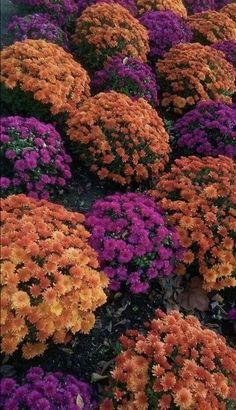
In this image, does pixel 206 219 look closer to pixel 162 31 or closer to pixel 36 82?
pixel 36 82

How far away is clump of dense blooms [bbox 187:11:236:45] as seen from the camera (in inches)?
376

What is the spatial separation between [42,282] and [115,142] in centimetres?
235

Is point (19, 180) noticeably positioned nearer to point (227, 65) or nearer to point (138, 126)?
point (138, 126)

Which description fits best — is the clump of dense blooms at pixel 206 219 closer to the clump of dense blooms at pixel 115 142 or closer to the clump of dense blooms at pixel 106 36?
the clump of dense blooms at pixel 115 142

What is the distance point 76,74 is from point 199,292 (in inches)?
125

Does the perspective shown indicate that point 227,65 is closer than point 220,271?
No

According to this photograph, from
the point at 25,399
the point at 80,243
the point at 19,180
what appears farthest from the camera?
the point at 19,180

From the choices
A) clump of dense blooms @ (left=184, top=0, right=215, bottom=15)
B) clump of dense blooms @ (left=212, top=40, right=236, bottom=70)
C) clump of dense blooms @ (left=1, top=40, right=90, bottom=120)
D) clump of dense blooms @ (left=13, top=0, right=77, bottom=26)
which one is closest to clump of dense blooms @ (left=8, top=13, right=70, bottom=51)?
clump of dense blooms @ (left=13, top=0, right=77, bottom=26)

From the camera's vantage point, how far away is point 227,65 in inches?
319

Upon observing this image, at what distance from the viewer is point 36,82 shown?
5582mm

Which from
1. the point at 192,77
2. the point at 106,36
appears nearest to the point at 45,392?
the point at 192,77

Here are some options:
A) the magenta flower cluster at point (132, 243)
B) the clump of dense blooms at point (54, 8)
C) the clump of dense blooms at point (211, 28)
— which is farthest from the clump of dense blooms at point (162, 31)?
the magenta flower cluster at point (132, 243)

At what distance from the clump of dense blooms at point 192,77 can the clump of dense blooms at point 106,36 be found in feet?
1.71

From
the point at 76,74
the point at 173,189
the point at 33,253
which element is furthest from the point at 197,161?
the point at 33,253
